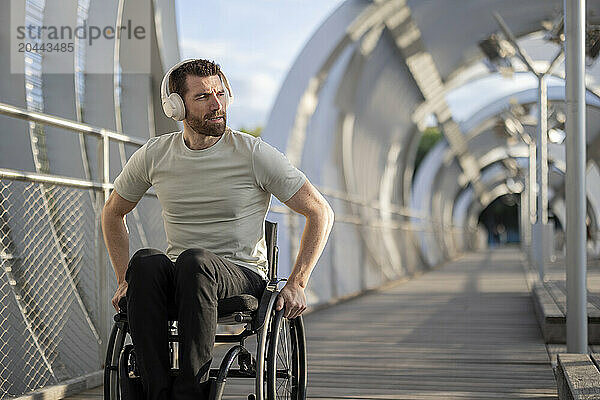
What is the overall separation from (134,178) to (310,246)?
657 millimetres

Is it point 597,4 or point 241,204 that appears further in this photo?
point 597,4

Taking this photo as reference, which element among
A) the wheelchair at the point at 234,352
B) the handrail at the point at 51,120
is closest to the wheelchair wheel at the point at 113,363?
the wheelchair at the point at 234,352

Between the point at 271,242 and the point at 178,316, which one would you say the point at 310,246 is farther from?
the point at 178,316

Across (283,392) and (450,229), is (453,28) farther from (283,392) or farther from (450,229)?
(450,229)

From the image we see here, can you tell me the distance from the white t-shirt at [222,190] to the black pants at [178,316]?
29 cm

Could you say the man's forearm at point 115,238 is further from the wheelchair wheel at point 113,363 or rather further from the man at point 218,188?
the wheelchair wheel at point 113,363

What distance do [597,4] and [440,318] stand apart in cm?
647

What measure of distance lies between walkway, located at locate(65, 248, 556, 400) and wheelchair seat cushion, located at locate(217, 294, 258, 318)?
5.23 ft

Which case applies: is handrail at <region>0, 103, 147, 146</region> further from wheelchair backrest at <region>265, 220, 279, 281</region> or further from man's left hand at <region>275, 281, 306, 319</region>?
man's left hand at <region>275, 281, 306, 319</region>

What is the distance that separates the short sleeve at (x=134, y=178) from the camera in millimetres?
3117

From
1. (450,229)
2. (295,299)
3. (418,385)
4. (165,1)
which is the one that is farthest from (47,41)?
(450,229)

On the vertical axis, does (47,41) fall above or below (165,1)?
below

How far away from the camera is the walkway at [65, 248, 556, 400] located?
451cm

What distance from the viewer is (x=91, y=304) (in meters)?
4.91
